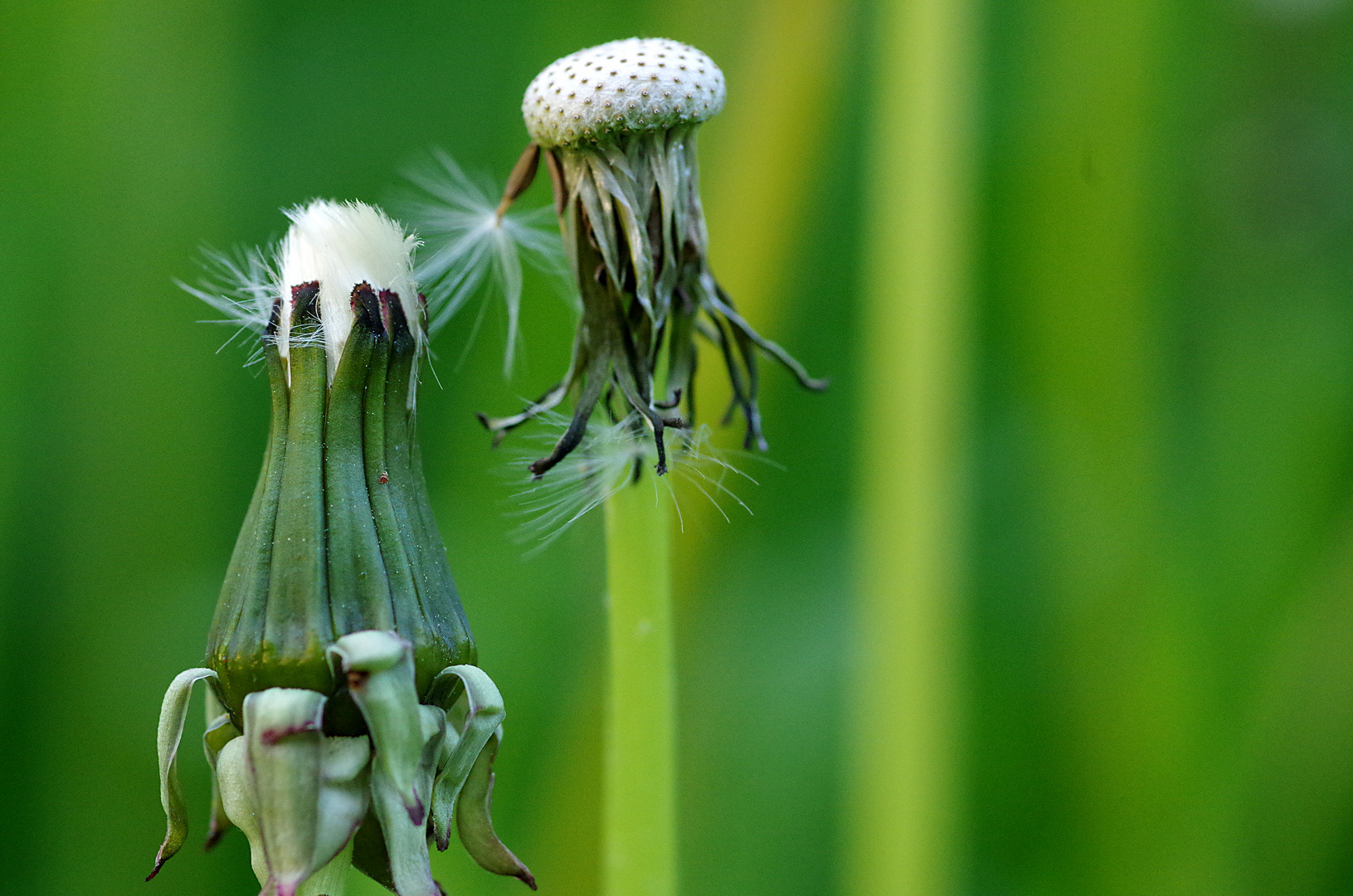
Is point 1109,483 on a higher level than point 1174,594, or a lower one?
higher

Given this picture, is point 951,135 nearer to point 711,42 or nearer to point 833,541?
point 711,42

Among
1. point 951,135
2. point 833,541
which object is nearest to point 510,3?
point 951,135

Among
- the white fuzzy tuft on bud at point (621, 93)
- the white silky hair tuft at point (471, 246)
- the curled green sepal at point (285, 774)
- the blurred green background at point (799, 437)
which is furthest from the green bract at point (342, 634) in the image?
the blurred green background at point (799, 437)

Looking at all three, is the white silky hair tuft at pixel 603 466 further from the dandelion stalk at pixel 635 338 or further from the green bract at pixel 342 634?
the green bract at pixel 342 634

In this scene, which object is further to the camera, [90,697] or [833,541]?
[833,541]

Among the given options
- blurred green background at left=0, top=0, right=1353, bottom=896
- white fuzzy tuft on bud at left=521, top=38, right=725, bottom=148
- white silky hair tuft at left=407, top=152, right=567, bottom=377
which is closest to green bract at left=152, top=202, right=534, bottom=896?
white fuzzy tuft on bud at left=521, top=38, right=725, bottom=148

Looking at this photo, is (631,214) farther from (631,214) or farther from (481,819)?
(481,819)

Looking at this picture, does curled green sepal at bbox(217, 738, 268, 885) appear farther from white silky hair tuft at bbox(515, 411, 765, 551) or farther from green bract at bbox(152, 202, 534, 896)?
white silky hair tuft at bbox(515, 411, 765, 551)
